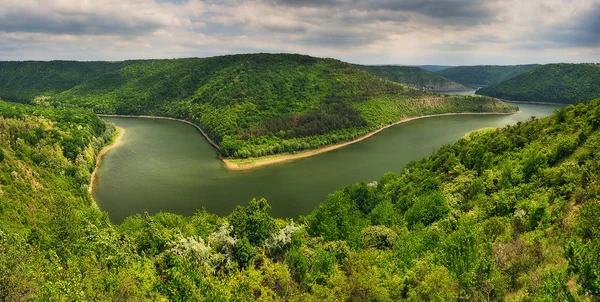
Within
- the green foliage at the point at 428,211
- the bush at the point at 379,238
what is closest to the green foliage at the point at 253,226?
the bush at the point at 379,238

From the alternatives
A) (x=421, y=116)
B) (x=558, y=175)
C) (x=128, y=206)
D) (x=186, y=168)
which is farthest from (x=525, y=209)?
(x=421, y=116)

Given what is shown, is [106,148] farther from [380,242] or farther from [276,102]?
[380,242]

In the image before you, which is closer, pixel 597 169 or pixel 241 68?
pixel 597 169

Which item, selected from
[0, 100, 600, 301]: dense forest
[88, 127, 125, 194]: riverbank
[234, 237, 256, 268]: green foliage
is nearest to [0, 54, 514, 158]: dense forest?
[88, 127, 125, 194]: riverbank

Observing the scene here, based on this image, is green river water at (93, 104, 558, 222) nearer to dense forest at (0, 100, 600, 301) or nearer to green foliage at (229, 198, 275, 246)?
dense forest at (0, 100, 600, 301)

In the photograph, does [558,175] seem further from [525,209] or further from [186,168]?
[186,168]

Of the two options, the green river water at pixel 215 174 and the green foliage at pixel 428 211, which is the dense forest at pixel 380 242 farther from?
the green river water at pixel 215 174

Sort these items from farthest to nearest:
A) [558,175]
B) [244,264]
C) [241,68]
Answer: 1. [241,68]
2. [558,175]
3. [244,264]

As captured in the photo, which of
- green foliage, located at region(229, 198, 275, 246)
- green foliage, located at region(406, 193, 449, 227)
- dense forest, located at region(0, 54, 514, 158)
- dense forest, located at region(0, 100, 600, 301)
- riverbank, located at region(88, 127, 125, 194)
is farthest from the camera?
dense forest, located at region(0, 54, 514, 158)
